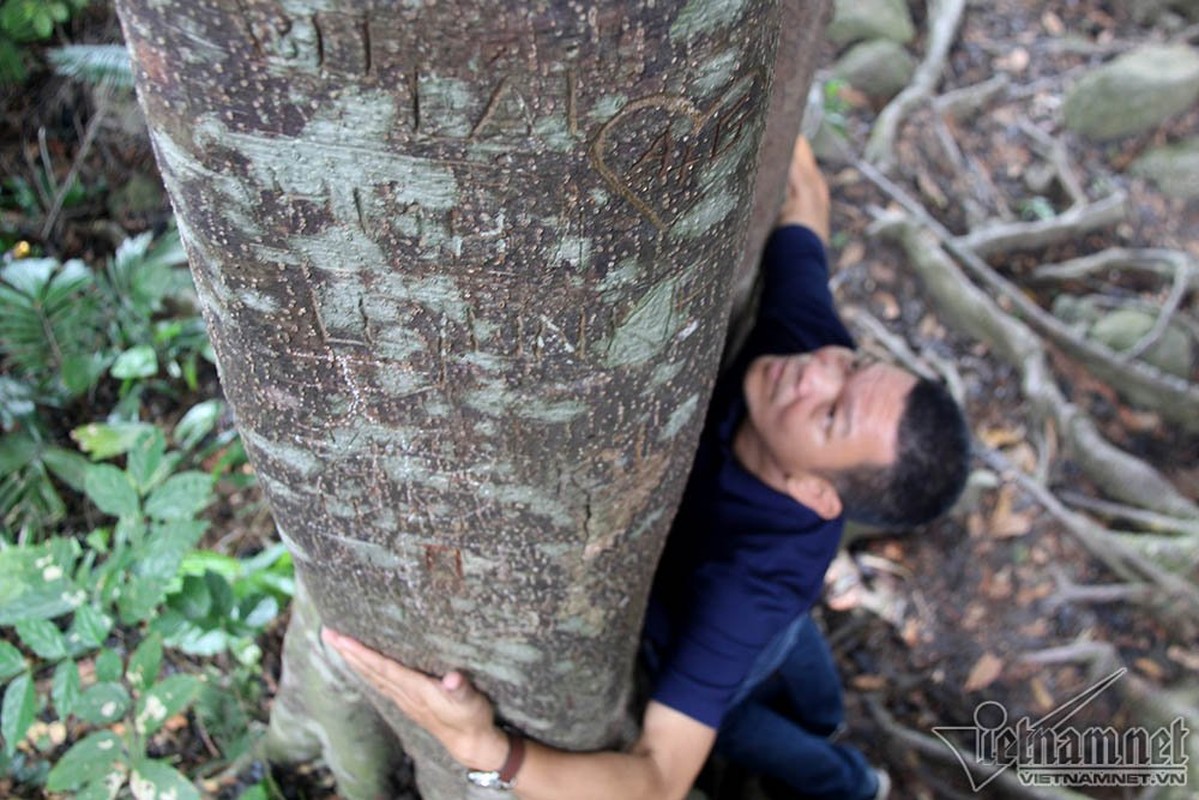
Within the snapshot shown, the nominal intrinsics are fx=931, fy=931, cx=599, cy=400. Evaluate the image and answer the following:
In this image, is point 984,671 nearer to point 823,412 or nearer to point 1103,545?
point 1103,545

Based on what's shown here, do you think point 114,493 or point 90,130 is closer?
point 114,493

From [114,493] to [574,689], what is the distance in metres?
1.13

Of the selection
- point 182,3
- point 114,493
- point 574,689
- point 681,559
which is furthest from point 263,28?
point 681,559

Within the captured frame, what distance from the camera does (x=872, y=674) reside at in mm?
3834

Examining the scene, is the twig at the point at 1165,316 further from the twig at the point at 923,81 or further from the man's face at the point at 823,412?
the man's face at the point at 823,412

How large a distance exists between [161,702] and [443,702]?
707 mm

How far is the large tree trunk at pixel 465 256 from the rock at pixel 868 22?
581 centimetres

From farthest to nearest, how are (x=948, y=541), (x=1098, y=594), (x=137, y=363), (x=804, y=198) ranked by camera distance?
(x=948, y=541) → (x=1098, y=594) → (x=137, y=363) → (x=804, y=198)

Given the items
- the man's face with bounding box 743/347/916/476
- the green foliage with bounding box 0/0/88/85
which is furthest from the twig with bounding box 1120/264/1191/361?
the green foliage with bounding box 0/0/88/85

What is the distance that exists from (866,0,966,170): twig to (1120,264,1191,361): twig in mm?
1719

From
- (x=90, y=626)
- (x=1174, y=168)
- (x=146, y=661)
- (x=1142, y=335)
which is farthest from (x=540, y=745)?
(x=1174, y=168)

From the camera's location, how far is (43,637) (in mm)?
1943

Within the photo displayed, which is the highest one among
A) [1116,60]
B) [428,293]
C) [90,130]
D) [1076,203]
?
[428,293]

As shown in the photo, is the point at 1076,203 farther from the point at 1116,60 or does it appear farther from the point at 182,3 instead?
the point at 182,3
